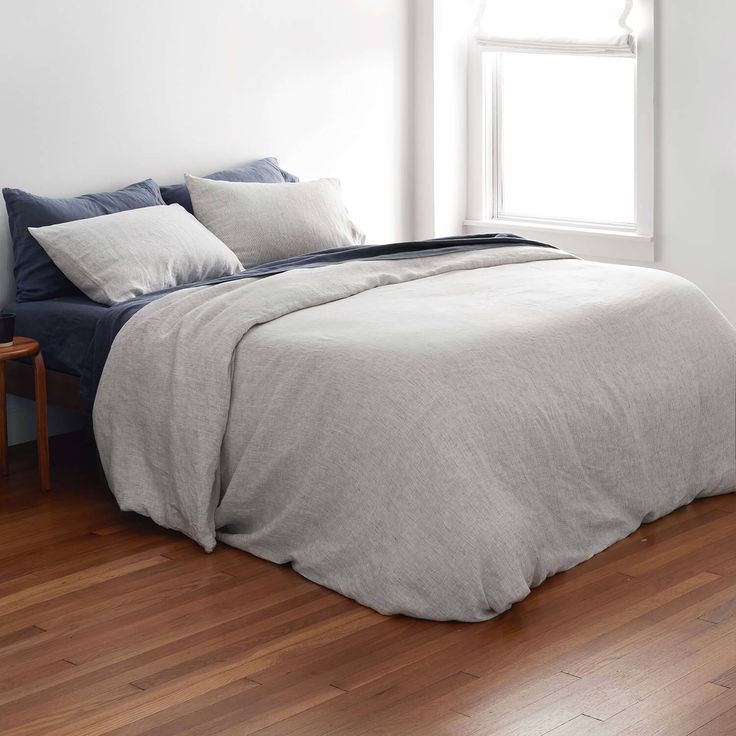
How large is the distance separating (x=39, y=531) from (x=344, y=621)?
1168 mm

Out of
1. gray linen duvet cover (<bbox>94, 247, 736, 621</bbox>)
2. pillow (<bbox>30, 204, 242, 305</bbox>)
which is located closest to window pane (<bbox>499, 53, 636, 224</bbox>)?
gray linen duvet cover (<bbox>94, 247, 736, 621</bbox>)

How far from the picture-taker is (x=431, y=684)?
242 cm

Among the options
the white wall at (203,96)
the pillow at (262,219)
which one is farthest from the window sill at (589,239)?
the pillow at (262,219)

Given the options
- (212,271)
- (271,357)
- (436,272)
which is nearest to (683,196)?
(436,272)

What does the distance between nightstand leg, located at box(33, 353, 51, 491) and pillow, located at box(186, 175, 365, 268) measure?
0.97m

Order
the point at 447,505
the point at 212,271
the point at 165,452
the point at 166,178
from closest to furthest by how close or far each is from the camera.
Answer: the point at 447,505
the point at 165,452
the point at 212,271
the point at 166,178

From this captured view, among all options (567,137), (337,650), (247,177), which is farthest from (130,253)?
(567,137)

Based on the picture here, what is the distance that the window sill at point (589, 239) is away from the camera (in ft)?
17.1

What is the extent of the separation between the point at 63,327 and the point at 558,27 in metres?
2.80

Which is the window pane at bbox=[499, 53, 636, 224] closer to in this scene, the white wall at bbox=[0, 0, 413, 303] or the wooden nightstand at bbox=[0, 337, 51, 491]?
the white wall at bbox=[0, 0, 413, 303]

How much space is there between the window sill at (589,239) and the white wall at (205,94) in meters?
0.54

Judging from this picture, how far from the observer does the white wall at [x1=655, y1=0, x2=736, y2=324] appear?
482cm

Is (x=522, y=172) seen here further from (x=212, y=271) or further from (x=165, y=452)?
(x=165, y=452)

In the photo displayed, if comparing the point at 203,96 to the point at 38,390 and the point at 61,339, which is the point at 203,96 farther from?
the point at 38,390
